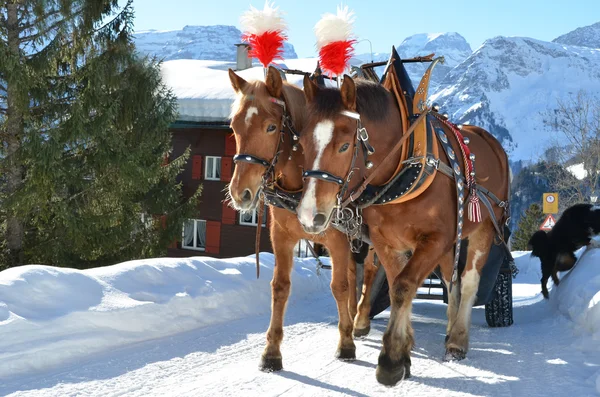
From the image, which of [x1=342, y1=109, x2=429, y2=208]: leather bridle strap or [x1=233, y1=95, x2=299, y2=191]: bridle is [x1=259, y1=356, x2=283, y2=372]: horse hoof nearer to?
[x1=233, y1=95, x2=299, y2=191]: bridle

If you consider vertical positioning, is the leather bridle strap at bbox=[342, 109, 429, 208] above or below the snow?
below

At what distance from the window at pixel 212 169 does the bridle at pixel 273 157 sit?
20.7 meters

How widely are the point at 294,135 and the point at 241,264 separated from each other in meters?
3.72

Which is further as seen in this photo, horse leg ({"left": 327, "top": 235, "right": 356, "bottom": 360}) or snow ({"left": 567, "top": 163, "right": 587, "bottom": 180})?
snow ({"left": 567, "top": 163, "right": 587, "bottom": 180})

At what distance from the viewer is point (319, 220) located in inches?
136

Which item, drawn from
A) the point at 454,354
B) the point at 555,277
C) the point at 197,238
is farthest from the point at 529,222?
the point at 454,354

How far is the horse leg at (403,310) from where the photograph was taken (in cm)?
377

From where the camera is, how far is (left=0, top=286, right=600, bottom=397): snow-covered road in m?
4.09

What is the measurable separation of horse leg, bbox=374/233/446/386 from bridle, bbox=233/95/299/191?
3.76 ft

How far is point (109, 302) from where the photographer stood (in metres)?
5.33

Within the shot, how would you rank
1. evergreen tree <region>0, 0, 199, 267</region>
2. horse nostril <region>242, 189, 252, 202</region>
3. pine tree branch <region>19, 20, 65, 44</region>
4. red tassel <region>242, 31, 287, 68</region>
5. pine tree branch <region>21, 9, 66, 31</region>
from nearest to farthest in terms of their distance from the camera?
horse nostril <region>242, 189, 252, 202</region> < red tassel <region>242, 31, 287, 68</region> < evergreen tree <region>0, 0, 199, 267</region> < pine tree branch <region>19, 20, 65, 44</region> < pine tree branch <region>21, 9, 66, 31</region>

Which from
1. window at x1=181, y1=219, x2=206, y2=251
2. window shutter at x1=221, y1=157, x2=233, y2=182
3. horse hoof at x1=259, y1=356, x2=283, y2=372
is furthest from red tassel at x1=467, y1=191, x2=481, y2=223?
window at x1=181, y1=219, x2=206, y2=251

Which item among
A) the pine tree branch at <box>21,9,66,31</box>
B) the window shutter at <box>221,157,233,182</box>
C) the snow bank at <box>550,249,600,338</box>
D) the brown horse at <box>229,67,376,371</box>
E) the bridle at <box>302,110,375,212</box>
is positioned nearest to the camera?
the bridle at <box>302,110,375,212</box>

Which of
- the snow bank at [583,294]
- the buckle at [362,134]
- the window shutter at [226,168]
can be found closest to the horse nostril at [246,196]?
the buckle at [362,134]
